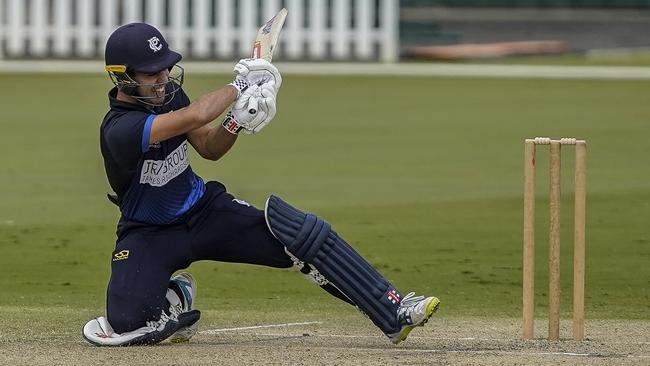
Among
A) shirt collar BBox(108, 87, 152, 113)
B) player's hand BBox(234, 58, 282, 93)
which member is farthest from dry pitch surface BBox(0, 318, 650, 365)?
player's hand BBox(234, 58, 282, 93)

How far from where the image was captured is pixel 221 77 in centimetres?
2277

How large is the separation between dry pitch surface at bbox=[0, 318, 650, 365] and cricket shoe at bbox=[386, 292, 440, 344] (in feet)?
0.27

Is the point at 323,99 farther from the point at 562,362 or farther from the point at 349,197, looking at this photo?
the point at 562,362

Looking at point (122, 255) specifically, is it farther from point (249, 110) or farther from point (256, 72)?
point (256, 72)

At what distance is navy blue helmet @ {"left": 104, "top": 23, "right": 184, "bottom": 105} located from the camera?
577 cm

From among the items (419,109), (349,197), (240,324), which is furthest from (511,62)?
(240,324)

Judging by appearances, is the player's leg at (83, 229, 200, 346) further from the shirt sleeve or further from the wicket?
the wicket

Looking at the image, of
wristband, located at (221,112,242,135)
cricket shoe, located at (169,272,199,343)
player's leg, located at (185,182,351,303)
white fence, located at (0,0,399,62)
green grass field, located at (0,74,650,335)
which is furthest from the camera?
white fence, located at (0,0,399,62)

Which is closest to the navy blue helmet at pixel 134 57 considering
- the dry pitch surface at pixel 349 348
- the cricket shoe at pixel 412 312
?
the dry pitch surface at pixel 349 348

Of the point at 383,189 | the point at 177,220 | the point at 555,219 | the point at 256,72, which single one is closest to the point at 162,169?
the point at 177,220

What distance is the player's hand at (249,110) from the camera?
5.61 m

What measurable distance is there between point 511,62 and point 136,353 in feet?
75.4

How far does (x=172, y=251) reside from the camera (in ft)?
19.2

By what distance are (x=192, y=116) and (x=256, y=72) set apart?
35cm
